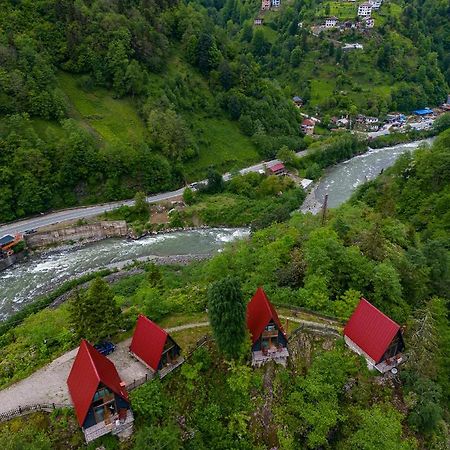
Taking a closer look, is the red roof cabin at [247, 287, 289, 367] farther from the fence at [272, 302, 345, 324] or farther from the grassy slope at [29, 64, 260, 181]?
the grassy slope at [29, 64, 260, 181]

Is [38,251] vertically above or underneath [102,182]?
underneath

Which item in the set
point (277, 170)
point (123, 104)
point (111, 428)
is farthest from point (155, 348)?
point (123, 104)

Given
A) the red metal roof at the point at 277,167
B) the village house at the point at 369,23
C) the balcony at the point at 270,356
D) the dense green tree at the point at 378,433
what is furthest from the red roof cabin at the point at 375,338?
the village house at the point at 369,23

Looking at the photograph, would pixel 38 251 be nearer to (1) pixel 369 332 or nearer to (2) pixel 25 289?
(2) pixel 25 289

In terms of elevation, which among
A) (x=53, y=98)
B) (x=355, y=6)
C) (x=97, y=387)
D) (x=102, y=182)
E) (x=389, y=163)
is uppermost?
(x=355, y=6)

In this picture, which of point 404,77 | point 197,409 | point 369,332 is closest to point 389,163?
point 404,77

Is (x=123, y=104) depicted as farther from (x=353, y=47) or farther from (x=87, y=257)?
(x=353, y=47)
